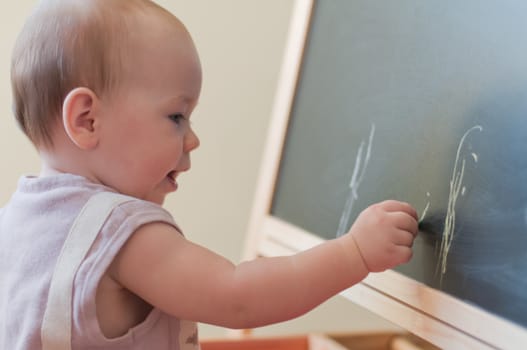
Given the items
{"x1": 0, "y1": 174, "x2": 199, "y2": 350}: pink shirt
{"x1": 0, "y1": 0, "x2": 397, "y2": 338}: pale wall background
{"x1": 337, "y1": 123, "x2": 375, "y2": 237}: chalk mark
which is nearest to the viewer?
{"x1": 0, "y1": 174, "x2": 199, "y2": 350}: pink shirt

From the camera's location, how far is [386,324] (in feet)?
4.58

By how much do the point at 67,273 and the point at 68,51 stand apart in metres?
0.23

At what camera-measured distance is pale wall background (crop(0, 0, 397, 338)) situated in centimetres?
160

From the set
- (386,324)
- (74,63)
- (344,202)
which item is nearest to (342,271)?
(344,202)

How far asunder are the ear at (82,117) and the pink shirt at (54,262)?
41mm

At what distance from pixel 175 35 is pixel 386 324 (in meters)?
0.84

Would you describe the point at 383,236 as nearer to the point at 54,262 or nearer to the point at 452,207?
the point at 452,207

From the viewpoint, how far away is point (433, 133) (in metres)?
0.81

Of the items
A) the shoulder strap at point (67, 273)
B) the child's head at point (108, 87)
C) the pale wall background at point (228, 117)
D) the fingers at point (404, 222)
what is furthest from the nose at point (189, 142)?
the pale wall background at point (228, 117)

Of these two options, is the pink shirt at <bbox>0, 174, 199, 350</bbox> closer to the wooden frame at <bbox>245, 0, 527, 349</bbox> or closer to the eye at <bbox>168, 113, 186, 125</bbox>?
the eye at <bbox>168, 113, 186, 125</bbox>

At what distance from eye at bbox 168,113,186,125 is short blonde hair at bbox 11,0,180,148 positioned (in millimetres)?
74

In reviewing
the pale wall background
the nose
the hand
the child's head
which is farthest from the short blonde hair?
the pale wall background

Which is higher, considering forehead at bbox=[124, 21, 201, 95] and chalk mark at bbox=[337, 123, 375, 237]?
forehead at bbox=[124, 21, 201, 95]

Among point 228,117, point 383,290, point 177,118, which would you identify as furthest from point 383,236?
point 228,117
